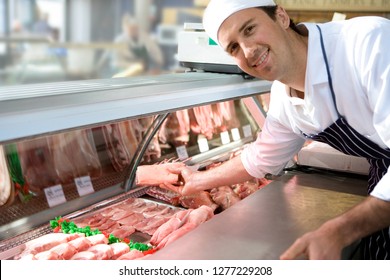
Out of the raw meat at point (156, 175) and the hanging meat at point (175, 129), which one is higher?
the hanging meat at point (175, 129)

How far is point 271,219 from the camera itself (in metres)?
1.97

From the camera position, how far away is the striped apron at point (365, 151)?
2.02 m

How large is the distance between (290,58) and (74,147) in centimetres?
149

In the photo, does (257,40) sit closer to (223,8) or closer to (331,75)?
(223,8)

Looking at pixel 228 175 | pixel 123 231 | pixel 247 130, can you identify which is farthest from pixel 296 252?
pixel 247 130

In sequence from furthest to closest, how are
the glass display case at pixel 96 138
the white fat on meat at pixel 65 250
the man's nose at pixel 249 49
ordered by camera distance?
the white fat on meat at pixel 65 250, the man's nose at pixel 249 49, the glass display case at pixel 96 138

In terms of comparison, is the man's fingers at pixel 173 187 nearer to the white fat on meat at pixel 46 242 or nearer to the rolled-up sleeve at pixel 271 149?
the rolled-up sleeve at pixel 271 149

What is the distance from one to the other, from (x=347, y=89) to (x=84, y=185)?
61.6 inches

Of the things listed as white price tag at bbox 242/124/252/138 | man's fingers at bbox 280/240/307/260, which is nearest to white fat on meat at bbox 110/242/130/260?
man's fingers at bbox 280/240/307/260

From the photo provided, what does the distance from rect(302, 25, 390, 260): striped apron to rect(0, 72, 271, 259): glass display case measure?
66cm

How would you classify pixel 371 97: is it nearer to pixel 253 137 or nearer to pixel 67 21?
pixel 253 137

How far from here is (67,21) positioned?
34.2 ft

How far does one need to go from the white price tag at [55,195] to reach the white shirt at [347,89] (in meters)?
1.18

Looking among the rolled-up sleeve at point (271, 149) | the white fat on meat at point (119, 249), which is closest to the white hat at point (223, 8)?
the rolled-up sleeve at point (271, 149)
